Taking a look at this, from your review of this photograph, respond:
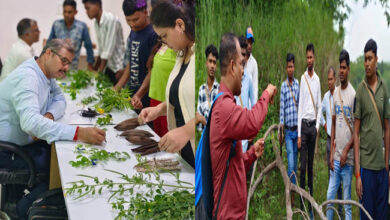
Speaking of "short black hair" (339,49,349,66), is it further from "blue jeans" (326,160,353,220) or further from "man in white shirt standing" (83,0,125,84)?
"man in white shirt standing" (83,0,125,84)

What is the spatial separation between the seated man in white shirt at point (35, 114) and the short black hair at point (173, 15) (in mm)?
1111

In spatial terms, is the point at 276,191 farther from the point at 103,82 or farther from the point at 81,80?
the point at 81,80

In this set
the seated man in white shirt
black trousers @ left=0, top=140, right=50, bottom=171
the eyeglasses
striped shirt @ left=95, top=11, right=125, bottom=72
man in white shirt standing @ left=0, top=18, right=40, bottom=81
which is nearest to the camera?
the seated man in white shirt

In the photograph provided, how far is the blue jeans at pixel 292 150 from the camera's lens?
122 centimetres

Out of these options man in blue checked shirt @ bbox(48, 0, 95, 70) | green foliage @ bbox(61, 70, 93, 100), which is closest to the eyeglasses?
green foliage @ bbox(61, 70, 93, 100)

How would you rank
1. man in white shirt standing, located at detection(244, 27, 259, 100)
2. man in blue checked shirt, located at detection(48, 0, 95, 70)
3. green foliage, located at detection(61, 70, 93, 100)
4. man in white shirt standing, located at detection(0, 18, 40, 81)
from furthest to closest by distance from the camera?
man in blue checked shirt, located at detection(48, 0, 95, 70)
man in white shirt standing, located at detection(0, 18, 40, 81)
green foliage, located at detection(61, 70, 93, 100)
man in white shirt standing, located at detection(244, 27, 259, 100)

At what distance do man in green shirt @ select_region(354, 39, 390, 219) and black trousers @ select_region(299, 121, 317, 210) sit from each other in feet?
0.37

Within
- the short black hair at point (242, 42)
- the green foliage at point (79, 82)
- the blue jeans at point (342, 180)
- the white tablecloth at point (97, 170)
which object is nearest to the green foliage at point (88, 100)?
the white tablecloth at point (97, 170)

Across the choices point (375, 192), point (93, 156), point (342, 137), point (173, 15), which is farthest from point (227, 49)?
point (93, 156)

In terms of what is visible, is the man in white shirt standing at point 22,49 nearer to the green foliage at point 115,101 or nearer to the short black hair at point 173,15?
the green foliage at point 115,101

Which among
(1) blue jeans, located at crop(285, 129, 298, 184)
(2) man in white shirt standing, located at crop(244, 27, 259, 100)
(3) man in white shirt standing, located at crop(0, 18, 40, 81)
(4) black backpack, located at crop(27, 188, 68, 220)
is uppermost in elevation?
(3) man in white shirt standing, located at crop(0, 18, 40, 81)

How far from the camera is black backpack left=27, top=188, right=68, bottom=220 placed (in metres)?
2.48

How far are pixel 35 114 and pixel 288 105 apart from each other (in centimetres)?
222

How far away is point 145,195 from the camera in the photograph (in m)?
1.99
